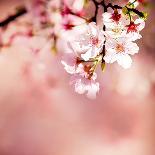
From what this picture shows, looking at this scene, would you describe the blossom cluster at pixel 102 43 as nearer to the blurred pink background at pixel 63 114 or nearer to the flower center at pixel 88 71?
the flower center at pixel 88 71

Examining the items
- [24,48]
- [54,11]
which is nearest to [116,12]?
[54,11]

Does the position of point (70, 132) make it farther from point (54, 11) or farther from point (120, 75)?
point (54, 11)

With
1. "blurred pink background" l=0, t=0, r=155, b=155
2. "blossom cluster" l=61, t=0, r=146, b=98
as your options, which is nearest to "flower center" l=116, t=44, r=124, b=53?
"blossom cluster" l=61, t=0, r=146, b=98

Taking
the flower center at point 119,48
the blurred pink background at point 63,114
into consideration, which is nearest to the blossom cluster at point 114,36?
the flower center at point 119,48

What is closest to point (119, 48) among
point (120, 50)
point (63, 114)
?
point (120, 50)

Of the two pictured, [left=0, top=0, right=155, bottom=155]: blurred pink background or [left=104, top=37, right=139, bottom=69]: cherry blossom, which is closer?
[left=104, top=37, right=139, bottom=69]: cherry blossom

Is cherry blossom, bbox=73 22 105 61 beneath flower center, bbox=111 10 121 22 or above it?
beneath

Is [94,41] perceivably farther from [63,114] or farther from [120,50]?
[63,114]

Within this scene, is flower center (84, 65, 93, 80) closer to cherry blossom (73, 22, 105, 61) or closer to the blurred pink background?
cherry blossom (73, 22, 105, 61)

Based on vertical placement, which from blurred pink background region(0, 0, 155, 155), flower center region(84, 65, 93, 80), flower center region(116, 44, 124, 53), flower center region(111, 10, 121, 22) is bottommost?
flower center region(84, 65, 93, 80)
